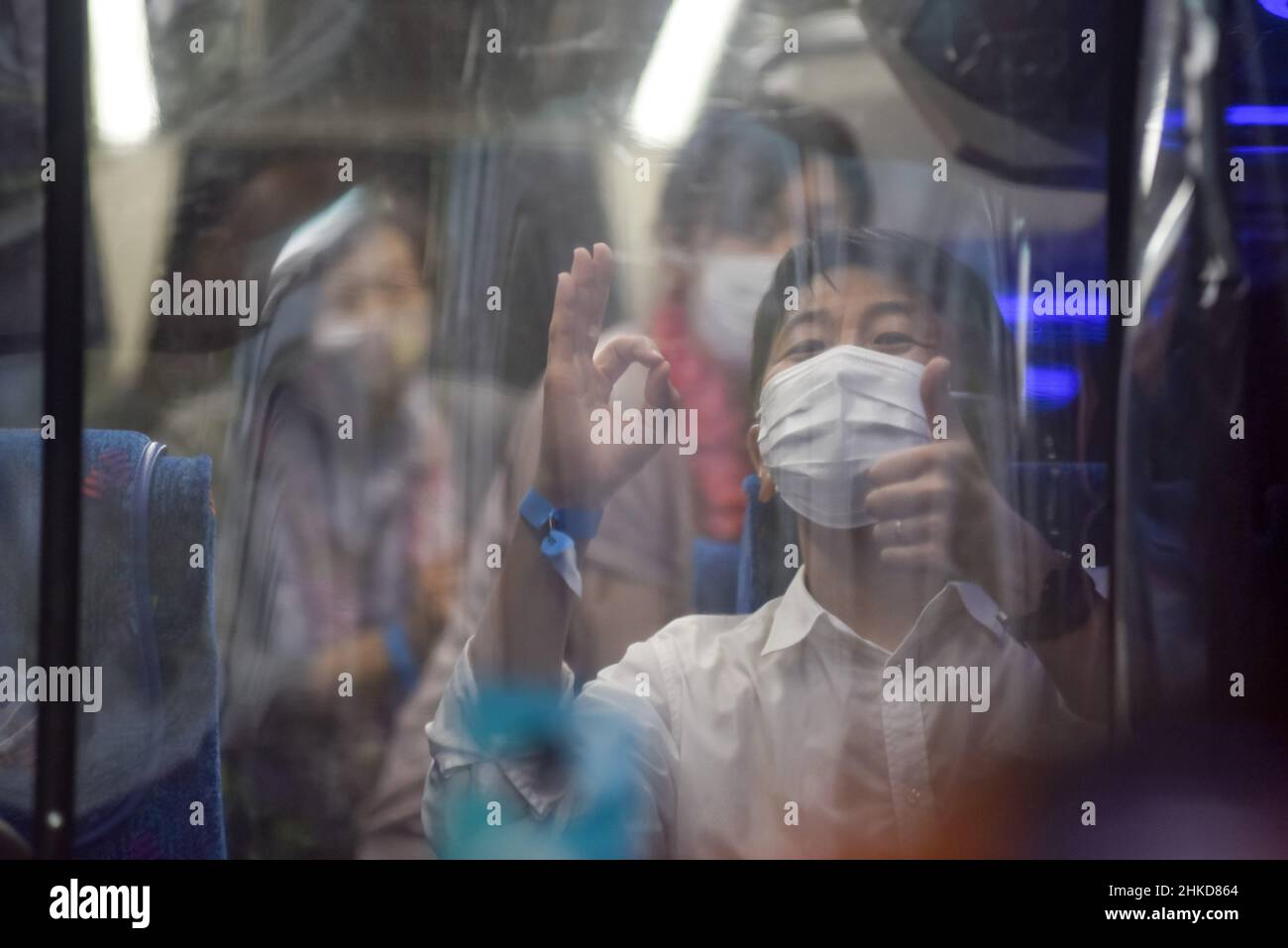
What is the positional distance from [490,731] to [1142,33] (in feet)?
5.49

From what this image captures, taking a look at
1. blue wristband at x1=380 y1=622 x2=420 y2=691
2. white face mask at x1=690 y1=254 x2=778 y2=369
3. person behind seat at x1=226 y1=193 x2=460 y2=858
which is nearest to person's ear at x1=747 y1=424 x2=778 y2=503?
white face mask at x1=690 y1=254 x2=778 y2=369

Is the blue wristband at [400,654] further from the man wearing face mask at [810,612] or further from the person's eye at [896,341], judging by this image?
the person's eye at [896,341]

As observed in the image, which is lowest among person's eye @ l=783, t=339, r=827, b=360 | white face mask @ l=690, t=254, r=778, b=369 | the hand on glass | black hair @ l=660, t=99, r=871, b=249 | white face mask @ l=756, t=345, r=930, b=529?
the hand on glass

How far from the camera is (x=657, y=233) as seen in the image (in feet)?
6.20

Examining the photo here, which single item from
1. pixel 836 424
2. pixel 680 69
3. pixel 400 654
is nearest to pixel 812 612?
pixel 836 424

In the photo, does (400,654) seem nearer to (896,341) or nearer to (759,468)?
(759,468)

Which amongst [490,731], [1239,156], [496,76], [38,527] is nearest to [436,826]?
[490,731]

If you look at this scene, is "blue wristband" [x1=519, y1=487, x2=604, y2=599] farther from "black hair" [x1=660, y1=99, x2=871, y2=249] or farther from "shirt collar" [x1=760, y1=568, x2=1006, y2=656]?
"black hair" [x1=660, y1=99, x2=871, y2=249]

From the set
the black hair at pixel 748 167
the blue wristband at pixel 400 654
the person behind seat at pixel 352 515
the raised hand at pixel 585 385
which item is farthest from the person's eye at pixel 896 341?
the blue wristband at pixel 400 654

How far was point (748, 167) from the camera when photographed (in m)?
1.90

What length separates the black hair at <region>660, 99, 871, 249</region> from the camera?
1892 millimetres

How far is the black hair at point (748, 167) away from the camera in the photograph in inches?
74.5

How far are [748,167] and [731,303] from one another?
0.24 meters

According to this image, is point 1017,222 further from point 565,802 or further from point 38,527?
point 38,527
